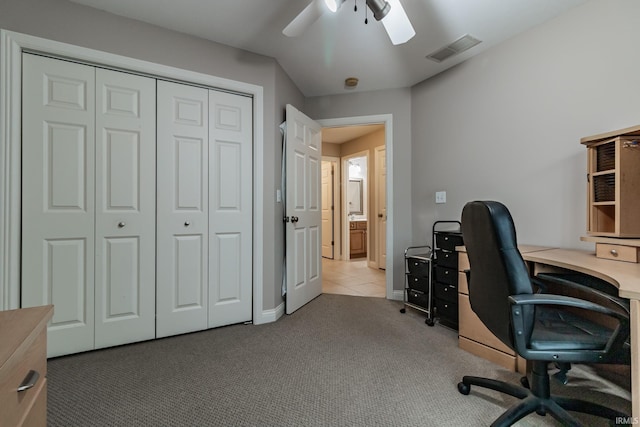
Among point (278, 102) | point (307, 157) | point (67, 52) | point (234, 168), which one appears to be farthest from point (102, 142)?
point (307, 157)

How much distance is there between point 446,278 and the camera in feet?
8.02

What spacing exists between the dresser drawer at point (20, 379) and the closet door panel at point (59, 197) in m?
1.55

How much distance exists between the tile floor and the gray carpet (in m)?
1.21

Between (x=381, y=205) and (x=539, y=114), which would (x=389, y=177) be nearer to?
(x=539, y=114)

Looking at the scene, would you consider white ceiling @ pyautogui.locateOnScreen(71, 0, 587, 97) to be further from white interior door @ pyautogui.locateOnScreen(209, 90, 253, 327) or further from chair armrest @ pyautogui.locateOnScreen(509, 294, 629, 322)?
chair armrest @ pyautogui.locateOnScreen(509, 294, 629, 322)

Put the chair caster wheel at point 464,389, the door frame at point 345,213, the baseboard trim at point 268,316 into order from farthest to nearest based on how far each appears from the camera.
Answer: the door frame at point 345,213, the baseboard trim at point 268,316, the chair caster wheel at point 464,389

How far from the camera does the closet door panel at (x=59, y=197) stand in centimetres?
185

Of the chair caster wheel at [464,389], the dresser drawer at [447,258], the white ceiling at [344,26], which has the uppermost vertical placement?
the white ceiling at [344,26]

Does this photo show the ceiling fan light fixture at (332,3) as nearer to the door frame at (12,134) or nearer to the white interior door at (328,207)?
the door frame at (12,134)

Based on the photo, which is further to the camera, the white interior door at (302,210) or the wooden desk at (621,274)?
the white interior door at (302,210)

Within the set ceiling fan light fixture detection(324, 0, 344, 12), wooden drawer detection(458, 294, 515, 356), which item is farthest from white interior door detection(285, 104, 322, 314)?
wooden drawer detection(458, 294, 515, 356)

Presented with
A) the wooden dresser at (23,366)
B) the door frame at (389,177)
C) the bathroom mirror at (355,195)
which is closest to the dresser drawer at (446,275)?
the door frame at (389,177)

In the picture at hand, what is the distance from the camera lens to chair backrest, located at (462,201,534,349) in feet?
3.67

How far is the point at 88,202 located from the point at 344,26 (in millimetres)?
2275
